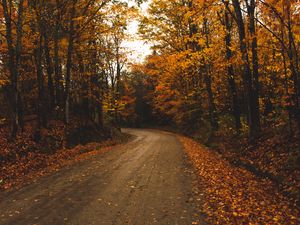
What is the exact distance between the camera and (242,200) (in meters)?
8.00

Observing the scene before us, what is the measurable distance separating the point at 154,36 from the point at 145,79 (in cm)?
3686

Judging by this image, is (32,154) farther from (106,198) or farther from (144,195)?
(144,195)

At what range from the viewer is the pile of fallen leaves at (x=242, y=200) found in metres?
6.79

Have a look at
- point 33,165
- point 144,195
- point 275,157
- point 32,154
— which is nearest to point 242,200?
point 144,195

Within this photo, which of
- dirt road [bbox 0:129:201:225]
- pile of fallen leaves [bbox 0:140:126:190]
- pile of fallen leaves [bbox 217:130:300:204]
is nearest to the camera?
dirt road [bbox 0:129:201:225]

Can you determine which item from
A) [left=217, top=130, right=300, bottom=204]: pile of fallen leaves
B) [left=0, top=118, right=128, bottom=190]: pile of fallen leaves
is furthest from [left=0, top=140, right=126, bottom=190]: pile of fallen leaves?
[left=217, top=130, right=300, bottom=204]: pile of fallen leaves

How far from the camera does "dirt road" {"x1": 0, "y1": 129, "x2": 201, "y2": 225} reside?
6930mm

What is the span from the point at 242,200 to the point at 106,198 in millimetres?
3765

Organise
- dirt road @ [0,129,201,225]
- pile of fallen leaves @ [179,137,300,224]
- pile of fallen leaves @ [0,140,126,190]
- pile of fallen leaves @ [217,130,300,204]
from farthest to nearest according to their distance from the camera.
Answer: pile of fallen leaves @ [0,140,126,190] < pile of fallen leaves @ [217,130,300,204] < dirt road @ [0,129,201,225] < pile of fallen leaves @ [179,137,300,224]

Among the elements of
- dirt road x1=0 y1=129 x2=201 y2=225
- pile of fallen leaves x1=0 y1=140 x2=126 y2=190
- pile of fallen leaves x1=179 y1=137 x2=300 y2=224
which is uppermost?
pile of fallen leaves x1=0 y1=140 x2=126 y2=190

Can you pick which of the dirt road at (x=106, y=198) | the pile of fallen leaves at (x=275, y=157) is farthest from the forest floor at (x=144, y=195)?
the pile of fallen leaves at (x=275, y=157)

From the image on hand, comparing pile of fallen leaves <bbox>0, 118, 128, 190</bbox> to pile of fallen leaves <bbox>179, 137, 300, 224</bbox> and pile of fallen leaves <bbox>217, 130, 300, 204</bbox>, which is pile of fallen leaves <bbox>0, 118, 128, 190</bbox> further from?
pile of fallen leaves <bbox>217, 130, 300, 204</bbox>

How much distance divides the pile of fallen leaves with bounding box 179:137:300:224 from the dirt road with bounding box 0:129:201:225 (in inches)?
21.5

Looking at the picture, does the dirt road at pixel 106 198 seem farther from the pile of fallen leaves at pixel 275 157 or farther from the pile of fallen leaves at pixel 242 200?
the pile of fallen leaves at pixel 275 157
